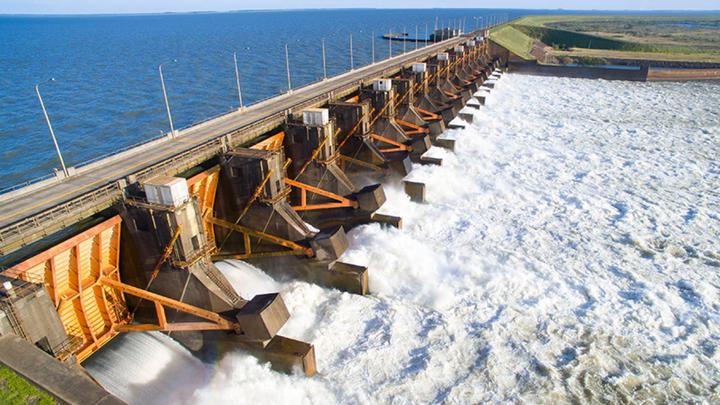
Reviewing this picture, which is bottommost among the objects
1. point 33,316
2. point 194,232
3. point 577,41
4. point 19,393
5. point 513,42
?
point 577,41

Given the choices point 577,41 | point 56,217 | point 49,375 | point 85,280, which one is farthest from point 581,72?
point 49,375

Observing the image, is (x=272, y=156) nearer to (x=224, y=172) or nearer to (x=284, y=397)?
(x=224, y=172)

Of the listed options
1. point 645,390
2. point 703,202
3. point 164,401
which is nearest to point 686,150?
point 703,202

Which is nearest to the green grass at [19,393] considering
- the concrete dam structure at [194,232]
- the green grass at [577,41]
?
the concrete dam structure at [194,232]

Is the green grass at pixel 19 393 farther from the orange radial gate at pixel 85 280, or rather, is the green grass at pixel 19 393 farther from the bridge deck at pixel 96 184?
the bridge deck at pixel 96 184

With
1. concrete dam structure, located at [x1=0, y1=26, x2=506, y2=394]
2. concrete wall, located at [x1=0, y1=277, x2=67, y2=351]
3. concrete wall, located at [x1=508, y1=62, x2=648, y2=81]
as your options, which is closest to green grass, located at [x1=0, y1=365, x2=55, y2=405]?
concrete dam structure, located at [x1=0, y1=26, x2=506, y2=394]

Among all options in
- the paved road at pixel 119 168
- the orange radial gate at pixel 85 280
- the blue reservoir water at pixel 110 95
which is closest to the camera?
the orange radial gate at pixel 85 280

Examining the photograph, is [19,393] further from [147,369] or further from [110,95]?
[110,95]
